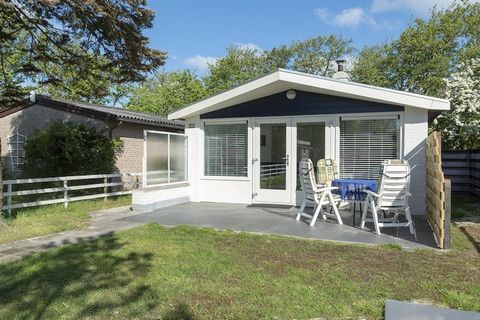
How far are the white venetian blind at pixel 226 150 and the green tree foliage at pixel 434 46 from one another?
16.1 meters

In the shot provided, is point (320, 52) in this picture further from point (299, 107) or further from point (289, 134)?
point (289, 134)

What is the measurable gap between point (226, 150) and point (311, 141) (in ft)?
7.56

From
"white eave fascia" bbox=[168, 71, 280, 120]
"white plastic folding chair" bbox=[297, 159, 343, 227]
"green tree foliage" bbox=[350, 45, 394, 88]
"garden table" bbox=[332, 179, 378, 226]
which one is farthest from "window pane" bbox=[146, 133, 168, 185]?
"green tree foliage" bbox=[350, 45, 394, 88]

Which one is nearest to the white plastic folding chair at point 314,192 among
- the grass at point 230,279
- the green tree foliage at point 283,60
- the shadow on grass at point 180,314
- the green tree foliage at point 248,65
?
the grass at point 230,279

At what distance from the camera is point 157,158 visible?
32.6 feet

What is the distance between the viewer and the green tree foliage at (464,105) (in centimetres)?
1275

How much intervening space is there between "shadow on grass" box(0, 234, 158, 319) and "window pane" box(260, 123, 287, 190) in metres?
5.33

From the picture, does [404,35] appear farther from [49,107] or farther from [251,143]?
[49,107]

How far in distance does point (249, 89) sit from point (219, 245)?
16.2 ft

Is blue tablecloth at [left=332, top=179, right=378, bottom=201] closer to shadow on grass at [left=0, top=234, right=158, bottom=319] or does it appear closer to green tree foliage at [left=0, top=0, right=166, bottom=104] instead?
shadow on grass at [left=0, top=234, right=158, bottom=319]

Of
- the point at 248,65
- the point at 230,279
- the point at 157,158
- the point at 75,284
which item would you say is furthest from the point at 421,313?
the point at 248,65

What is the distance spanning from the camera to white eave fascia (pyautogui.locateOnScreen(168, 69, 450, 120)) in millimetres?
8531

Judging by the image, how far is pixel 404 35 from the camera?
2392cm

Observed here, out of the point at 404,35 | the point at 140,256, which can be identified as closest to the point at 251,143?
the point at 140,256
